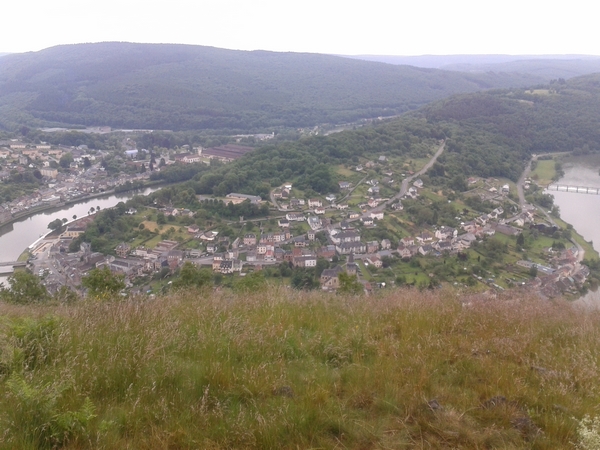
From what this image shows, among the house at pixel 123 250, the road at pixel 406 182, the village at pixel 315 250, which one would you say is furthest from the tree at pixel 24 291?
the road at pixel 406 182

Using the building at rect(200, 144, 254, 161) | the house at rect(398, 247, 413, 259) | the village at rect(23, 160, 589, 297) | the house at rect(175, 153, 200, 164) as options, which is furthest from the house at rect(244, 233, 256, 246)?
the house at rect(175, 153, 200, 164)

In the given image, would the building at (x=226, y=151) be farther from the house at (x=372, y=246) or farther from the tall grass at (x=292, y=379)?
the tall grass at (x=292, y=379)

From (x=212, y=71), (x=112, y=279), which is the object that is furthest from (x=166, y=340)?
(x=212, y=71)

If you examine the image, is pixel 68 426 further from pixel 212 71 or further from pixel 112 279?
pixel 212 71

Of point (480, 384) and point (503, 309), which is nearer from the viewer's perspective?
point (480, 384)

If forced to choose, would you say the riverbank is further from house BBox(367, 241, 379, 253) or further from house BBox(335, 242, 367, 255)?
house BBox(367, 241, 379, 253)
